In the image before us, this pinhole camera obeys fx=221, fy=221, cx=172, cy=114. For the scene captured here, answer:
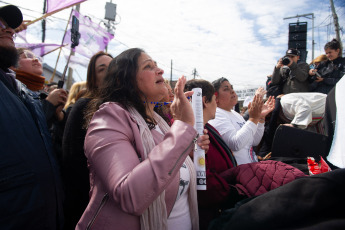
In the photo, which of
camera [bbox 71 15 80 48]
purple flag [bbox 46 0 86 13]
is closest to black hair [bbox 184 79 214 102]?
camera [bbox 71 15 80 48]

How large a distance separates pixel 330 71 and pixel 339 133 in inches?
133

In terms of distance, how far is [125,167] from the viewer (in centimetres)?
95

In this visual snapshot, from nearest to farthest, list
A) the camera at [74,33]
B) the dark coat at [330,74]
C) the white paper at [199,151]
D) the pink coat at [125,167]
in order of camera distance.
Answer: the pink coat at [125,167] → the white paper at [199,151] → the camera at [74,33] → the dark coat at [330,74]

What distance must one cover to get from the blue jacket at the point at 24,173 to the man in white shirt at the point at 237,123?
1595 mm

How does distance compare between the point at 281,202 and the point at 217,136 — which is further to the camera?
the point at 217,136

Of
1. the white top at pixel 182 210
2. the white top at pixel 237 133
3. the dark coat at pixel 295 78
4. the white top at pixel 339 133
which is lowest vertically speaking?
the white top at pixel 182 210

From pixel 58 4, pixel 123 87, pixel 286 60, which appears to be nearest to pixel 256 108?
pixel 123 87

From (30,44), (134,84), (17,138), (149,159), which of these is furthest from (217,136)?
(30,44)

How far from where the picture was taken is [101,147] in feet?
3.27

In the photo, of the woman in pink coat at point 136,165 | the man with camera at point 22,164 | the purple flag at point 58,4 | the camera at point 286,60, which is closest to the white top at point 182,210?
the woman in pink coat at point 136,165

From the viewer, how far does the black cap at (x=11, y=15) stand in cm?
141

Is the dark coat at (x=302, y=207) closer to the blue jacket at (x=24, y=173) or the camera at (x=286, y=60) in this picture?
the blue jacket at (x=24, y=173)

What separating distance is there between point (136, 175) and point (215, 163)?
1.00 metres

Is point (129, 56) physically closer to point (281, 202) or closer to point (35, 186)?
point (35, 186)
